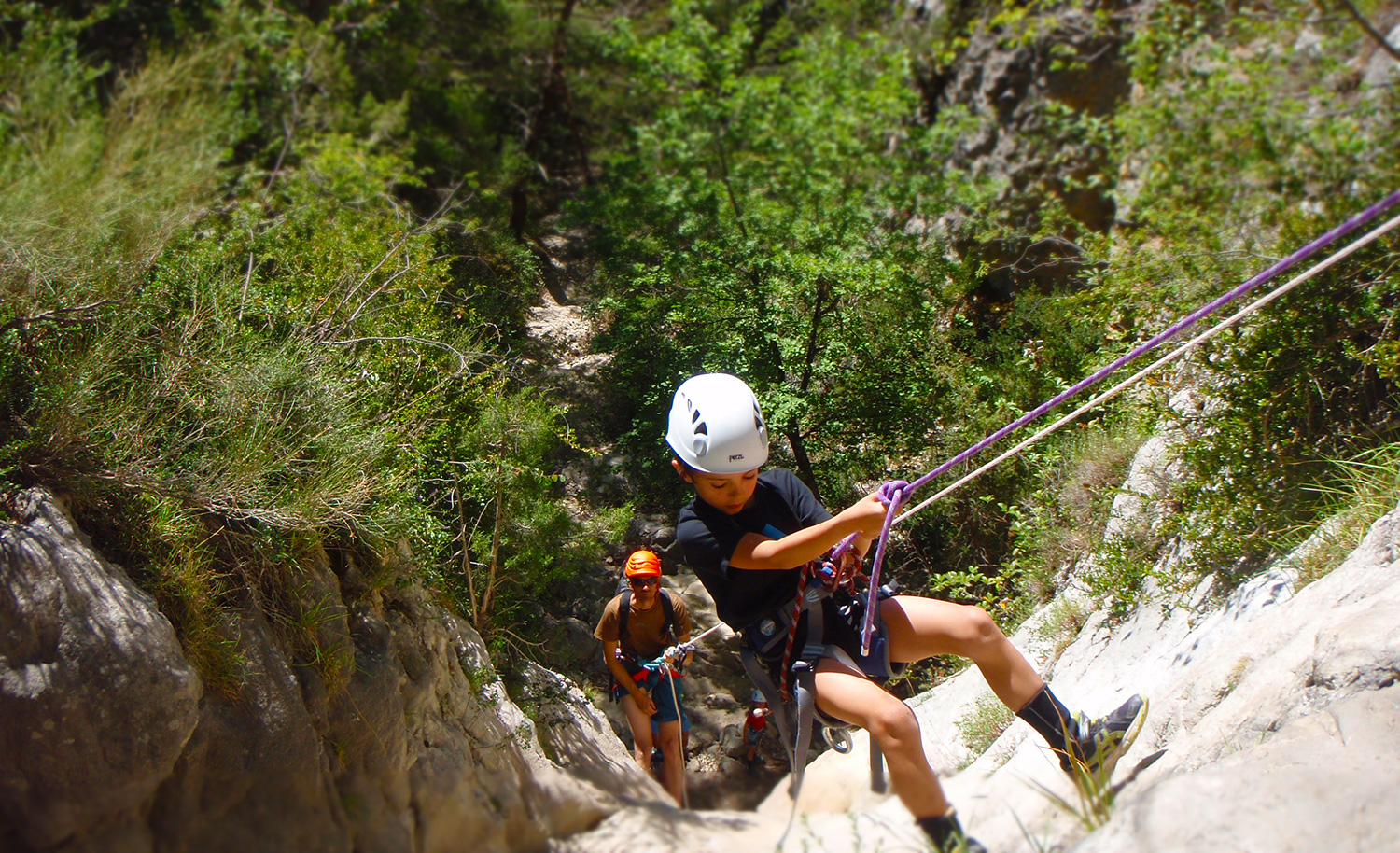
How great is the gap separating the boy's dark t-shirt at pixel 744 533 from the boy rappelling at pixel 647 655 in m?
1.95

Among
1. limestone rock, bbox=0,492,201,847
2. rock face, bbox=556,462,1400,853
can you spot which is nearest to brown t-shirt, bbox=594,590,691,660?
rock face, bbox=556,462,1400,853

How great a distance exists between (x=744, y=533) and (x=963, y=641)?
73 centimetres

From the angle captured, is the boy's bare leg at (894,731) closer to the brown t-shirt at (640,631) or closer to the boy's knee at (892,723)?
the boy's knee at (892,723)

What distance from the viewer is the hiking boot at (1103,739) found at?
2652 millimetres

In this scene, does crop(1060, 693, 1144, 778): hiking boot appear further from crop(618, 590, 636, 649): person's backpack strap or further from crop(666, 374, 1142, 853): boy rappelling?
crop(618, 590, 636, 649): person's backpack strap

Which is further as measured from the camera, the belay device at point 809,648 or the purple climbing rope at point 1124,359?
the belay device at point 809,648

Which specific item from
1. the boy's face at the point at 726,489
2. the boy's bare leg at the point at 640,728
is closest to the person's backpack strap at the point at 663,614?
the boy's bare leg at the point at 640,728

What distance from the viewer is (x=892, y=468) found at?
25.5ft

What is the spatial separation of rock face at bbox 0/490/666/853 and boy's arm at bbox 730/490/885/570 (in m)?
1.02

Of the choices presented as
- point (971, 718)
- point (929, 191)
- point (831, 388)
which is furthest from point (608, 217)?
point (971, 718)

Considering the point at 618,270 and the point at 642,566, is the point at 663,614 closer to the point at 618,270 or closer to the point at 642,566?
the point at 642,566

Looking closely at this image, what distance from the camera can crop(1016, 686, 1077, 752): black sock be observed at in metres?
2.69

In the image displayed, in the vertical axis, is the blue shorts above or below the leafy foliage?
below

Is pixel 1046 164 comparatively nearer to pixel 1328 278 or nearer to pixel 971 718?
pixel 1328 278
